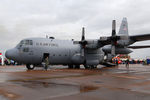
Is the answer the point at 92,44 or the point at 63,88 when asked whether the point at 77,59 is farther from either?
the point at 63,88

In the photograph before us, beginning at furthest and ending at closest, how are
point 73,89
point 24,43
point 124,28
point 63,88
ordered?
point 124,28, point 24,43, point 63,88, point 73,89

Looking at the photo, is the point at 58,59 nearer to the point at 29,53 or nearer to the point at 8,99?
the point at 29,53

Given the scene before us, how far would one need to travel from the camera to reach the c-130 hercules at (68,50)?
19.5 meters

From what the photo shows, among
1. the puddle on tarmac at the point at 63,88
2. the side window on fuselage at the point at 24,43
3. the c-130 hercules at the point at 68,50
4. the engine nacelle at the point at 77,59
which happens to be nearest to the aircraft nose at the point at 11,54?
the c-130 hercules at the point at 68,50

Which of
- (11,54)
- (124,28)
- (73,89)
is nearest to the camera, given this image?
(73,89)

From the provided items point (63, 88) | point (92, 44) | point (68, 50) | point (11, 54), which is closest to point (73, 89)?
point (63, 88)

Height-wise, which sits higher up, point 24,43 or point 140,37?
point 140,37

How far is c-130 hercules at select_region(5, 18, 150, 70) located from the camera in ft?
63.9

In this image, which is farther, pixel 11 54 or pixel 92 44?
pixel 92 44

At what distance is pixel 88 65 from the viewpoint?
23766 mm

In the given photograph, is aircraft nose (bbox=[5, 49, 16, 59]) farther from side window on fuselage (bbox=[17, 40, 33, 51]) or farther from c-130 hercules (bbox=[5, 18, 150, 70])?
side window on fuselage (bbox=[17, 40, 33, 51])

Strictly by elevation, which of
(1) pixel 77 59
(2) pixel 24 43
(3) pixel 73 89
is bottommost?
(3) pixel 73 89

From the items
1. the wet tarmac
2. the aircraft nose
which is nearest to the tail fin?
the aircraft nose

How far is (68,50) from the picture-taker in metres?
23.4
